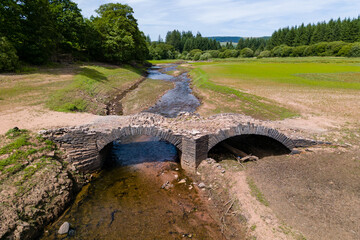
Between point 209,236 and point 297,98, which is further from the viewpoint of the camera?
point 297,98

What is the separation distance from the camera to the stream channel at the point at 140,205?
8305mm

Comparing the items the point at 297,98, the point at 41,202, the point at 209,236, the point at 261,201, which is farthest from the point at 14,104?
the point at 297,98

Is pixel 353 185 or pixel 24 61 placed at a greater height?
pixel 24 61

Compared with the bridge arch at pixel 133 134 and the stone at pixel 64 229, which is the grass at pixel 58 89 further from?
the stone at pixel 64 229

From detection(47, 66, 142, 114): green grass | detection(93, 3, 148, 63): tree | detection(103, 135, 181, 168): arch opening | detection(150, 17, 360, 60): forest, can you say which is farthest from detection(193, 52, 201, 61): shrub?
detection(103, 135, 181, 168): arch opening

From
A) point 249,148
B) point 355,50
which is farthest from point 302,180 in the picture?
point 355,50

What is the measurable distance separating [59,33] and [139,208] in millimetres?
41053

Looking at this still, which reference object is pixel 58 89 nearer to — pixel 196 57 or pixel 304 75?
pixel 304 75

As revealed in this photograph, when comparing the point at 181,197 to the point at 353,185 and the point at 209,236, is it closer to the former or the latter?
the point at 209,236

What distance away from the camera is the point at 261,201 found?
9.02 m

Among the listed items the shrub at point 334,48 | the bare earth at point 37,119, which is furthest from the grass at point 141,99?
the shrub at point 334,48

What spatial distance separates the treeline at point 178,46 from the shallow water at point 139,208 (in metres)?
116

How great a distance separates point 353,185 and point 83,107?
24.0 metres

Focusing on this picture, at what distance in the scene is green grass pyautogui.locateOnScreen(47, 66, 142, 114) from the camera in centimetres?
2124
